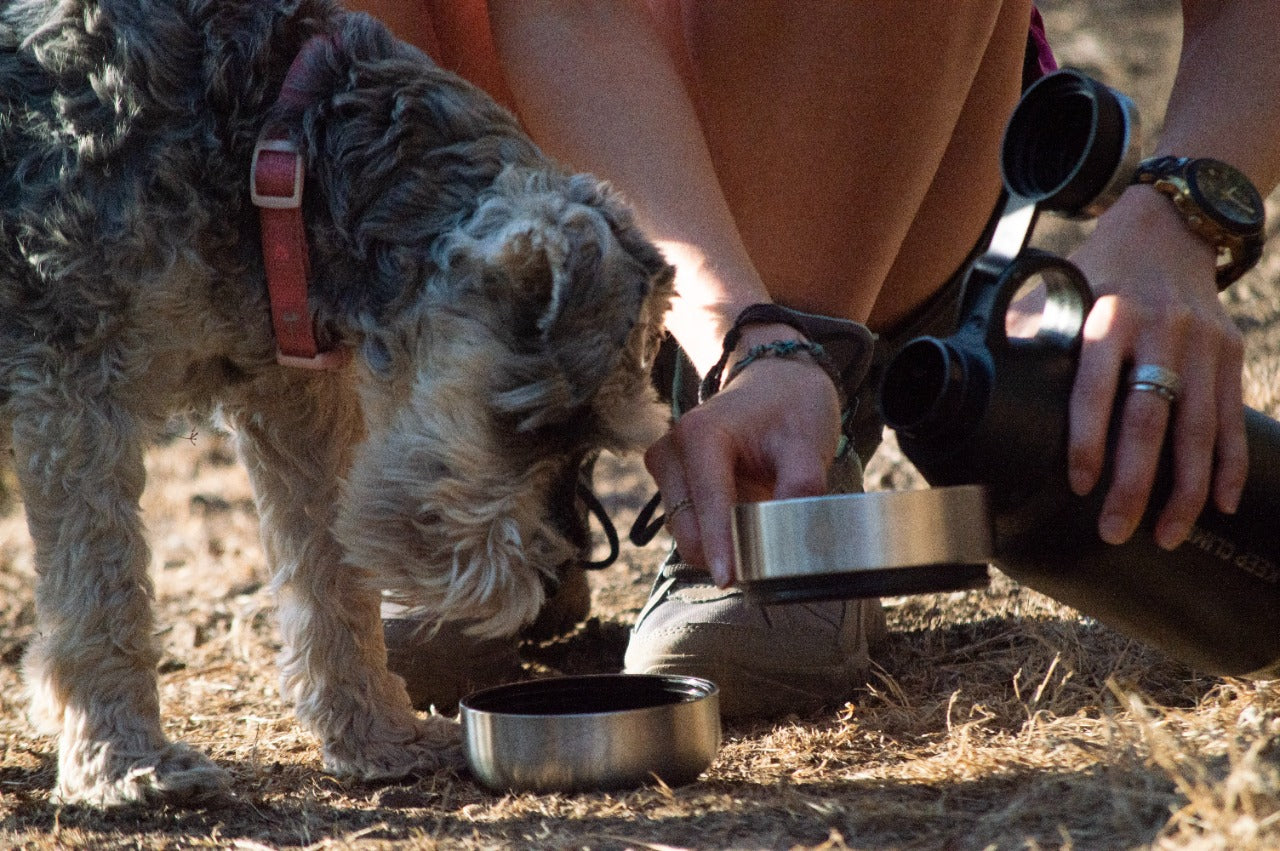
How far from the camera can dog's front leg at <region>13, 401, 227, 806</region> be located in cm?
244

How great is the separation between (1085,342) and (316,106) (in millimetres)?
1423

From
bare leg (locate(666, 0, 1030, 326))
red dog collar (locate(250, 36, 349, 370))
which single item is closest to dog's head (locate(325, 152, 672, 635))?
red dog collar (locate(250, 36, 349, 370))

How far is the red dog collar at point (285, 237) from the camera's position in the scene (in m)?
2.40

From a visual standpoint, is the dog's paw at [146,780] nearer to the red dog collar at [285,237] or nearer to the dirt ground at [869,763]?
the dirt ground at [869,763]

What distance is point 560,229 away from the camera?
2215mm

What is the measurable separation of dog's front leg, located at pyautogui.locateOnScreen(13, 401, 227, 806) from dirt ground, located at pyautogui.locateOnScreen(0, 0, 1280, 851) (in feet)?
0.25

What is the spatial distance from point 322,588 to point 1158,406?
5.63ft

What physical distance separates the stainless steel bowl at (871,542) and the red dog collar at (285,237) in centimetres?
93

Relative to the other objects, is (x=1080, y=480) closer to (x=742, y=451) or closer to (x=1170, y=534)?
(x=1170, y=534)

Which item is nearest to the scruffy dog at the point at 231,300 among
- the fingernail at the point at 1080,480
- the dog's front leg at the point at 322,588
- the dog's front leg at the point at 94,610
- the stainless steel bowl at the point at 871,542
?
the dog's front leg at the point at 94,610

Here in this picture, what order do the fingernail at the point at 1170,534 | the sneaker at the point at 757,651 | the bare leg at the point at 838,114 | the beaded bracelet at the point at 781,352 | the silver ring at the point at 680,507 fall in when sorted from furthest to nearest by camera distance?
1. the bare leg at the point at 838,114
2. the sneaker at the point at 757,651
3. the beaded bracelet at the point at 781,352
4. the silver ring at the point at 680,507
5. the fingernail at the point at 1170,534

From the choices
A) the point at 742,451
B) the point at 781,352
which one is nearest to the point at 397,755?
the point at 742,451

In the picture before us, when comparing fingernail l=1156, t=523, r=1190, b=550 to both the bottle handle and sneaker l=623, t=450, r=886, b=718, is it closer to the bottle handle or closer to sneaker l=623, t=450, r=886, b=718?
the bottle handle

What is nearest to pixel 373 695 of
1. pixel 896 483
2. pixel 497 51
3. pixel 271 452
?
pixel 271 452
